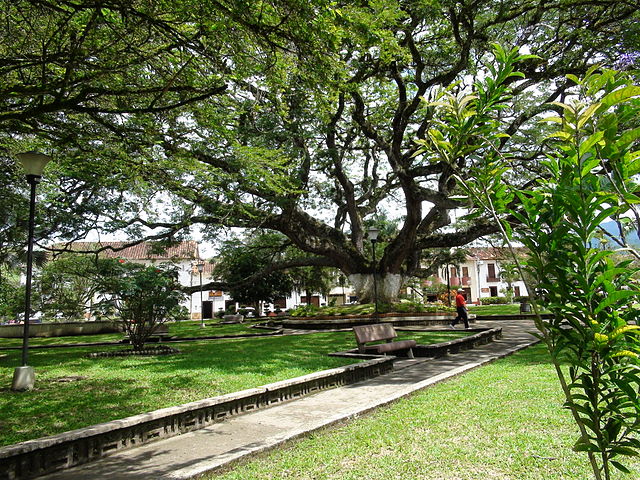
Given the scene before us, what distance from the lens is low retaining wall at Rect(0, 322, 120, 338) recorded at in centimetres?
2298

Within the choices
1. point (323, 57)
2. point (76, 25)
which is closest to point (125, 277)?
point (76, 25)

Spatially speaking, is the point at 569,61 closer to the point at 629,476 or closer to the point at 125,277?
the point at 629,476

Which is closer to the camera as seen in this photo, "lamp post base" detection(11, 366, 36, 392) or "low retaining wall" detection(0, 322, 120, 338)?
"lamp post base" detection(11, 366, 36, 392)

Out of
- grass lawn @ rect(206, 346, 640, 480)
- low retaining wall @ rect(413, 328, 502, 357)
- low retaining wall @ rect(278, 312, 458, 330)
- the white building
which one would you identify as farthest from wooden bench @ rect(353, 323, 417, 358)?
the white building

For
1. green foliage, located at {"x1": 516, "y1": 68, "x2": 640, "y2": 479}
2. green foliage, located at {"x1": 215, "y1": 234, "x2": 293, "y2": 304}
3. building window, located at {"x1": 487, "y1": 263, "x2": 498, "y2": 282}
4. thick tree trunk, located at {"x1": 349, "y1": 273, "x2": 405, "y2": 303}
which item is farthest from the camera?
building window, located at {"x1": 487, "y1": 263, "x2": 498, "y2": 282}

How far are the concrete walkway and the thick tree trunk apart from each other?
12.6 m

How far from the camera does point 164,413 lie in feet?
16.1

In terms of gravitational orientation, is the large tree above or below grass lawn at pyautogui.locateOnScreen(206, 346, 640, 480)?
above

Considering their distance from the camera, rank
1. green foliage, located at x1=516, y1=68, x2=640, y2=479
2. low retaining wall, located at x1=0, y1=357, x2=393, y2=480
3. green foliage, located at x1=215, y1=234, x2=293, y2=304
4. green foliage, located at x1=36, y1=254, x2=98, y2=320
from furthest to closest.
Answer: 1. green foliage, located at x1=215, y1=234, x2=293, y2=304
2. green foliage, located at x1=36, y1=254, x2=98, y2=320
3. low retaining wall, located at x1=0, y1=357, x2=393, y2=480
4. green foliage, located at x1=516, y1=68, x2=640, y2=479

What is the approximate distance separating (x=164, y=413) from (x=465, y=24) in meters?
12.0

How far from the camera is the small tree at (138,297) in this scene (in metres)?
11.6

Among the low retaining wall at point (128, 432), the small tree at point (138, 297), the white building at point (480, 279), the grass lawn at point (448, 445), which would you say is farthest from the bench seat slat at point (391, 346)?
the white building at point (480, 279)

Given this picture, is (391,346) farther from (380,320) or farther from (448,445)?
(380,320)

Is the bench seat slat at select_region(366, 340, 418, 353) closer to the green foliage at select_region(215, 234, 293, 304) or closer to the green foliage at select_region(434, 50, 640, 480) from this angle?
the green foliage at select_region(434, 50, 640, 480)
